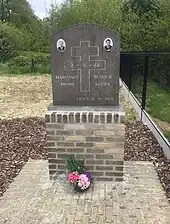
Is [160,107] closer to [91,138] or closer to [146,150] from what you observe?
[146,150]

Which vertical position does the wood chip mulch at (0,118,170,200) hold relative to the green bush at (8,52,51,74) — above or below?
below

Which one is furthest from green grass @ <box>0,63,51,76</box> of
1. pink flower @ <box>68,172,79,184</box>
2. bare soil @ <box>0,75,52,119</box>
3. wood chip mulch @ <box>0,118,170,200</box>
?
pink flower @ <box>68,172,79,184</box>

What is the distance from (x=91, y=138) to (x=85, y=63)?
0.83 metres

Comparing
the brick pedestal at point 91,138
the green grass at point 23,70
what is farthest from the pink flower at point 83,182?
the green grass at point 23,70

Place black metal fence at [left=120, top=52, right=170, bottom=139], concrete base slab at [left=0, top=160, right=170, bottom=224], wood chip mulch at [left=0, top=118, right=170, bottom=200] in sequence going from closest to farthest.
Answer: concrete base slab at [left=0, top=160, right=170, bottom=224]
wood chip mulch at [left=0, top=118, right=170, bottom=200]
black metal fence at [left=120, top=52, right=170, bottom=139]

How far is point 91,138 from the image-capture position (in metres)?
3.94

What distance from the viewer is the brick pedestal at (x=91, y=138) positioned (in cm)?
388

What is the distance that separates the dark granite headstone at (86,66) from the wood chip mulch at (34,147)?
1.15m

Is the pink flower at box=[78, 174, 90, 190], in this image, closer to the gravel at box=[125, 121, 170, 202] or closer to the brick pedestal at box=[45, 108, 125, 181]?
the brick pedestal at box=[45, 108, 125, 181]

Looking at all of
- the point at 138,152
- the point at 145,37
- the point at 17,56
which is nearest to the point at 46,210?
the point at 138,152

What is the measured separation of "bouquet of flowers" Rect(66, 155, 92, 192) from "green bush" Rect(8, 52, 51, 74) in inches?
467

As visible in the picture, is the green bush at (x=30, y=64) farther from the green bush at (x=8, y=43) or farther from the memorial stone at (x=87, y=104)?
the memorial stone at (x=87, y=104)

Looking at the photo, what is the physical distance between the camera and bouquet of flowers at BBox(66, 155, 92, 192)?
3.81m

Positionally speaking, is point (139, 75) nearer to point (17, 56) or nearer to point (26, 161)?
point (26, 161)
